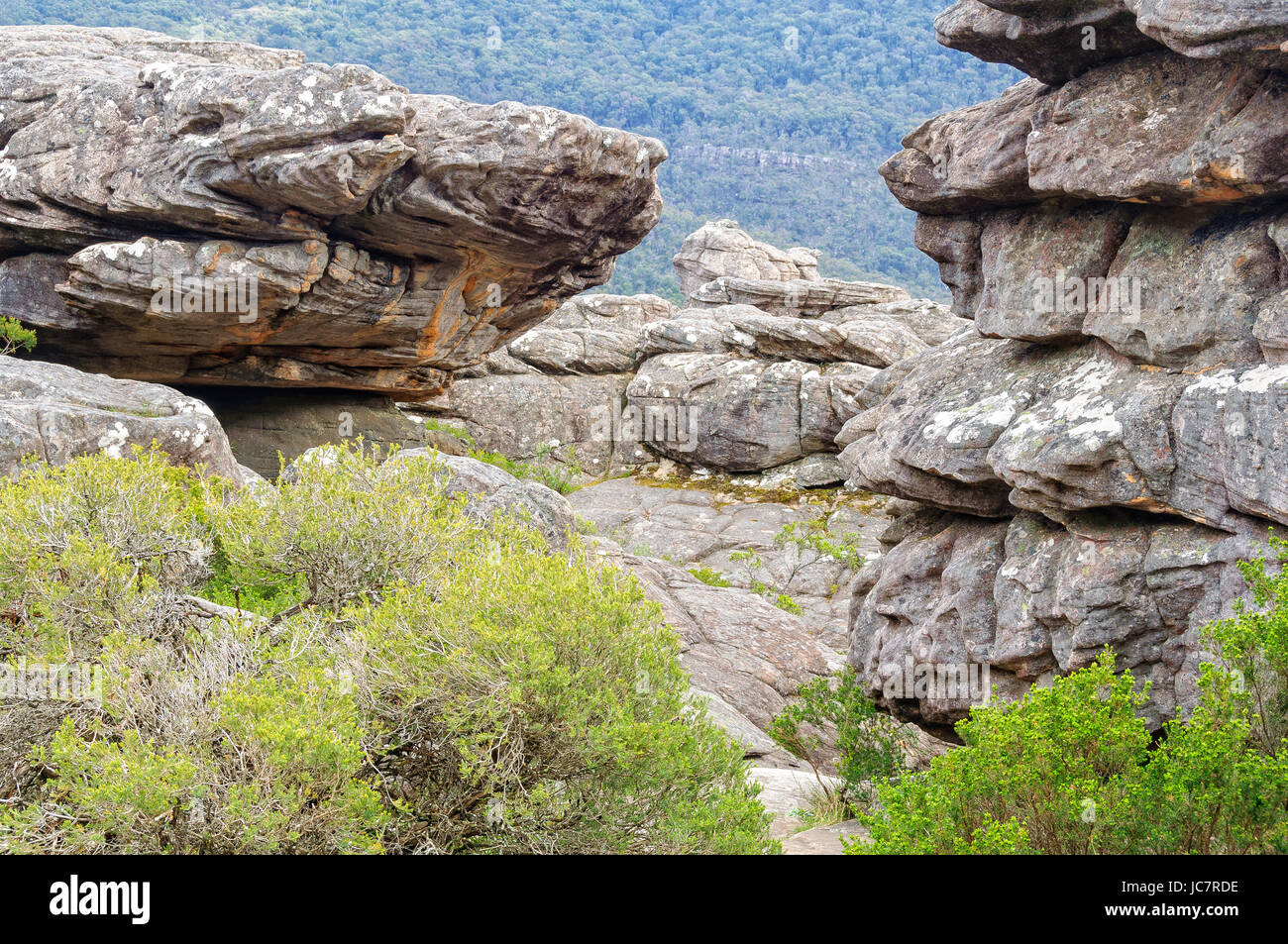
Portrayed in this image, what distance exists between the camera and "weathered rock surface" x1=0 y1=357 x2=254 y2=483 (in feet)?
42.8

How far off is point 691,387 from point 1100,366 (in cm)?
2417

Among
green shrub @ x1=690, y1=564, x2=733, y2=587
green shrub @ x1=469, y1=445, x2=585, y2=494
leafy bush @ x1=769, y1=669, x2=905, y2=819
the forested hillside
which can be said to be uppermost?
the forested hillside

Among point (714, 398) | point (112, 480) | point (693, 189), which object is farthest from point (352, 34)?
point (112, 480)

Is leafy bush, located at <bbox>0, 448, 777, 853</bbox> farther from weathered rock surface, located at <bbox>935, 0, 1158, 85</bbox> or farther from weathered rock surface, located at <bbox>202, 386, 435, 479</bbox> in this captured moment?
weathered rock surface, located at <bbox>202, 386, 435, 479</bbox>

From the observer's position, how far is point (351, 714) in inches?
283

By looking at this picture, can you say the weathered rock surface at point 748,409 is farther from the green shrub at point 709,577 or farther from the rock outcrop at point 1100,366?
the rock outcrop at point 1100,366

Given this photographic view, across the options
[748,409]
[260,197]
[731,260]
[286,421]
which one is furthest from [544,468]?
[731,260]

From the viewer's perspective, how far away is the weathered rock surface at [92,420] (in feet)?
42.8

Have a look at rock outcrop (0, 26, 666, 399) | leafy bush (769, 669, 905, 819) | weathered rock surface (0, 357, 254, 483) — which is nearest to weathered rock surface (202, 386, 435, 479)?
rock outcrop (0, 26, 666, 399)

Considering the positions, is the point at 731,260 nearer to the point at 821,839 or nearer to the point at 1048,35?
the point at 1048,35

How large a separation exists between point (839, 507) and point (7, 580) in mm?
25162

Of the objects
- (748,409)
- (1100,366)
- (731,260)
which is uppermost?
(731,260)

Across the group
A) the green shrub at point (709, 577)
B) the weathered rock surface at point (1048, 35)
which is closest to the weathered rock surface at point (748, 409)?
the green shrub at point (709, 577)

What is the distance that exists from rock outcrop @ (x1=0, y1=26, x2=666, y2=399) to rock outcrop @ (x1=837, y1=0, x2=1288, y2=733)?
9733mm
